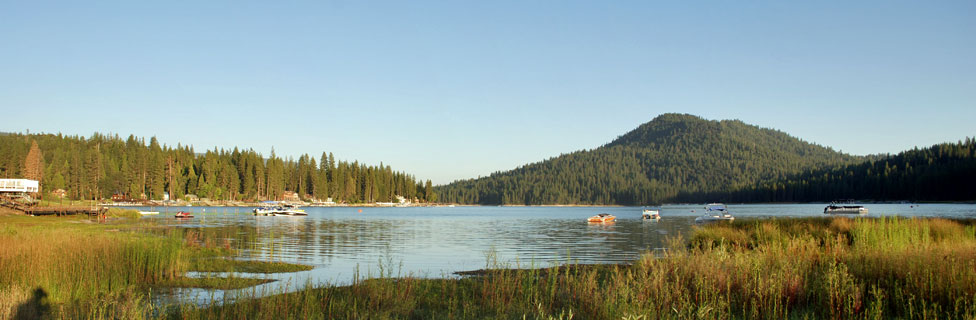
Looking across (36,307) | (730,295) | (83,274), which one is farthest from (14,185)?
(730,295)

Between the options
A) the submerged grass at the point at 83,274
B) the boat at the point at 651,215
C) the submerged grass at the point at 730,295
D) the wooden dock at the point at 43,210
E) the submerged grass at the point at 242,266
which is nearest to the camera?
the submerged grass at the point at 730,295

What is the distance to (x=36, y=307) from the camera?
14867 millimetres

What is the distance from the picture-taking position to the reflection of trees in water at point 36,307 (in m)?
13.8

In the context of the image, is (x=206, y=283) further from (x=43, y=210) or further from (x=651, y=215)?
(x=651, y=215)

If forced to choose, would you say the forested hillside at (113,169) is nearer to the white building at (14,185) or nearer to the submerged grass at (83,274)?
the white building at (14,185)

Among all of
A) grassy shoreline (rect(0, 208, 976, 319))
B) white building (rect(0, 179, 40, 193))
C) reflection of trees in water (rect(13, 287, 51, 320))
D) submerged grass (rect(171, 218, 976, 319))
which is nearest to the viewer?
submerged grass (rect(171, 218, 976, 319))

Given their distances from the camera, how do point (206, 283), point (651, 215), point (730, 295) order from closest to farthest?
1. point (730, 295)
2. point (206, 283)
3. point (651, 215)

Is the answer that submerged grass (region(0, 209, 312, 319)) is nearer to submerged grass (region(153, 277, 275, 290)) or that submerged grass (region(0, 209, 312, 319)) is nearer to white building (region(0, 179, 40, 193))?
submerged grass (region(153, 277, 275, 290))

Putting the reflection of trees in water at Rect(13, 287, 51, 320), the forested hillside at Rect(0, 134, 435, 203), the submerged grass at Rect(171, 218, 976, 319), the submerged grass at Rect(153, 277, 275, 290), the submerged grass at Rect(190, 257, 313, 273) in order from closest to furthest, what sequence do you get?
the submerged grass at Rect(171, 218, 976, 319) → the reflection of trees in water at Rect(13, 287, 51, 320) → the submerged grass at Rect(153, 277, 275, 290) → the submerged grass at Rect(190, 257, 313, 273) → the forested hillside at Rect(0, 134, 435, 203)

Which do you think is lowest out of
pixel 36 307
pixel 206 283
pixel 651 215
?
pixel 651 215

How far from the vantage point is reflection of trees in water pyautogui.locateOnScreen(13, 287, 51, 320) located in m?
13.8

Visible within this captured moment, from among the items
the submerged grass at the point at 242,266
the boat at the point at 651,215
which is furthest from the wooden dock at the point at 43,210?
the boat at the point at 651,215

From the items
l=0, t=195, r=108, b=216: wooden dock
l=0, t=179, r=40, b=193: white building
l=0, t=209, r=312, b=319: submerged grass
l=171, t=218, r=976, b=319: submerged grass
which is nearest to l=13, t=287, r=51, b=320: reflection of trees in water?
l=0, t=209, r=312, b=319: submerged grass

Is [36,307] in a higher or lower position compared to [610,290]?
lower
